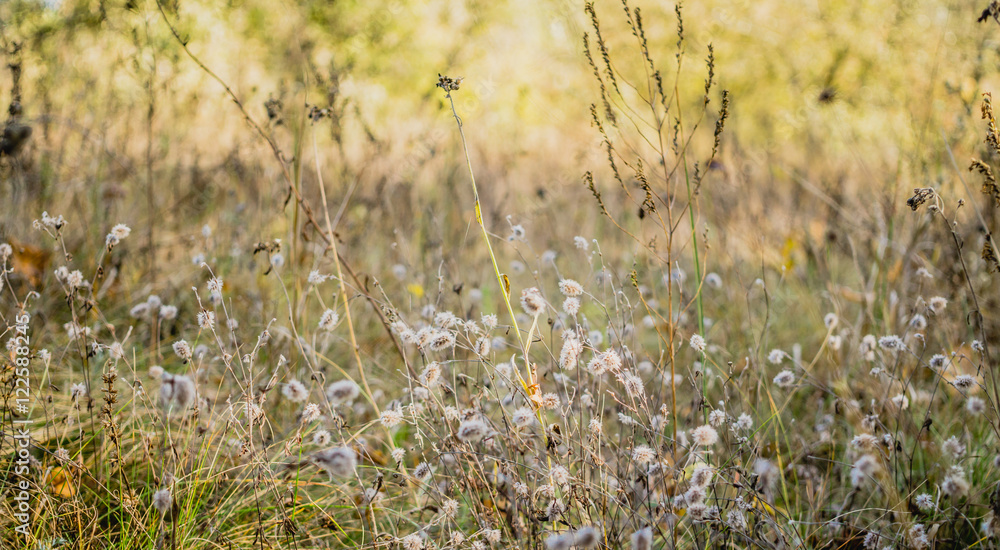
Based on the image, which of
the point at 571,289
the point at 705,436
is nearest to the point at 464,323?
the point at 571,289

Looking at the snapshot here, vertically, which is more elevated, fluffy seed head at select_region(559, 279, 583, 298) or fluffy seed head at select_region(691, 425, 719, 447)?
fluffy seed head at select_region(559, 279, 583, 298)

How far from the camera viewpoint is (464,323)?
4.50 ft

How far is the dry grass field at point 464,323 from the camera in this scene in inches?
50.3

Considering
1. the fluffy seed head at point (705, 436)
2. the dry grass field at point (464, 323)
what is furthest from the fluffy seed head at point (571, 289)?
the fluffy seed head at point (705, 436)

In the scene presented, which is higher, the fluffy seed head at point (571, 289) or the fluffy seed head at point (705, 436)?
the fluffy seed head at point (571, 289)

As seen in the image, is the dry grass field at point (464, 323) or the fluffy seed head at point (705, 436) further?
the dry grass field at point (464, 323)

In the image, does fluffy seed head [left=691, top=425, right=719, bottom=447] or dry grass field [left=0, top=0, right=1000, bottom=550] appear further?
dry grass field [left=0, top=0, right=1000, bottom=550]

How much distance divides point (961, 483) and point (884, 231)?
204 cm

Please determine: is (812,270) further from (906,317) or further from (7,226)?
(7,226)

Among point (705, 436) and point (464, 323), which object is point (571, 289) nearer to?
point (464, 323)

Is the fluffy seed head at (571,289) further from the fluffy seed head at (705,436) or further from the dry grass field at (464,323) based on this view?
the fluffy seed head at (705,436)

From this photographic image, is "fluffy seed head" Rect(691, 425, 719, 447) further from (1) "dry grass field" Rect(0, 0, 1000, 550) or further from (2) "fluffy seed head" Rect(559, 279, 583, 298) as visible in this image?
(2) "fluffy seed head" Rect(559, 279, 583, 298)

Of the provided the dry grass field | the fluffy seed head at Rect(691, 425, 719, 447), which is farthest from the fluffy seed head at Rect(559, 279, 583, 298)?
the fluffy seed head at Rect(691, 425, 719, 447)

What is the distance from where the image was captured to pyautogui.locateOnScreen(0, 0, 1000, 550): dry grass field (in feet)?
4.19
